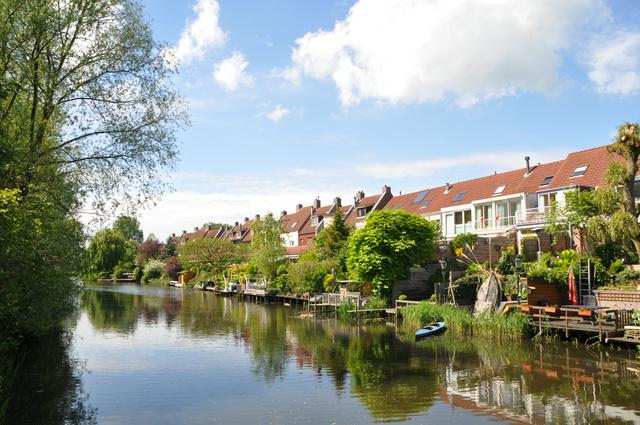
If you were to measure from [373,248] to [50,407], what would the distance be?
2417 centimetres

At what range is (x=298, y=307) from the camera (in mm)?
46188

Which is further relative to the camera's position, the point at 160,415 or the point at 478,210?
the point at 478,210

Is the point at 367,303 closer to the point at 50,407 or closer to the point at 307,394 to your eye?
the point at 307,394

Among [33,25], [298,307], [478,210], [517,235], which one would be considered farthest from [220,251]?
[33,25]

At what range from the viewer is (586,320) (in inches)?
943

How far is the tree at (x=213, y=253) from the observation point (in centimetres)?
7706

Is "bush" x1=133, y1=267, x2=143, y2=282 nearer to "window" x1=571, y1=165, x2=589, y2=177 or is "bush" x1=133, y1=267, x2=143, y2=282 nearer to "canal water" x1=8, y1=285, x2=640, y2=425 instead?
"canal water" x1=8, y1=285, x2=640, y2=425

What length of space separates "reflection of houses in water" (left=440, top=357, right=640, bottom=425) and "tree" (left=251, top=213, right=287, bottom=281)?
121ft

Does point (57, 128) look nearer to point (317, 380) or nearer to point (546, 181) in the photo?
point (317, 380)

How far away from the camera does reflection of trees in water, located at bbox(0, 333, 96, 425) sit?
14.2m

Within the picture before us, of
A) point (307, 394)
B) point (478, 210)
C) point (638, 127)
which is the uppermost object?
point (638, 127)

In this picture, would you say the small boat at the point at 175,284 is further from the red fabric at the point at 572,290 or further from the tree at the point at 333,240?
the red fabric at the point at 572,290

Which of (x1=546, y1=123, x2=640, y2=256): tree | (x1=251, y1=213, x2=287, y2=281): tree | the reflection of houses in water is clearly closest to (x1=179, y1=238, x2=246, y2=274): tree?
(x1=251, y1=213, x2=287, y2=281): tree

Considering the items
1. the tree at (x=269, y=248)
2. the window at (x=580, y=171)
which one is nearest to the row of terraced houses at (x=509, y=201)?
the window at (x=580, y=171)
